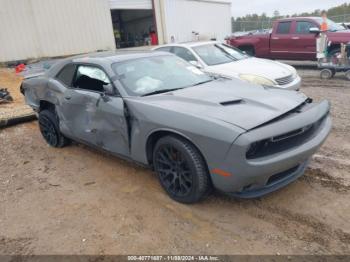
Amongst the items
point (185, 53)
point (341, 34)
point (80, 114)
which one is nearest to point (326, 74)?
point (341, 34)

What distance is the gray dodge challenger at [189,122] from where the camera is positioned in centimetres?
286

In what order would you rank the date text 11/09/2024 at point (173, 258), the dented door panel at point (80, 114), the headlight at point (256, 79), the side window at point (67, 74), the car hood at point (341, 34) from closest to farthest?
1. the date text 11/09/2024 at point (173, 258)
2. the dented door panel at point (80, 114)
3. the side window at point (67, 74)
4. the headlight at point (256, 79)
5. the car hood at point (341, 34)

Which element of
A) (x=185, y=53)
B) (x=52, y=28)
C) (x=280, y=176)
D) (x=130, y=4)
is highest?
(x=130, y=4)

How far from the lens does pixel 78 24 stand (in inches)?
594

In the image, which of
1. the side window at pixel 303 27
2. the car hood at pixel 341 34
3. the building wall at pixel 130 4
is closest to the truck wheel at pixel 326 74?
the car hood at pixel 341 34

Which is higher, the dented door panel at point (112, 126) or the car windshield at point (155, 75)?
the car windshield at point (155, 75)

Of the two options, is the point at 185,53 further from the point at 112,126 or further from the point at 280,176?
the point at 280,176

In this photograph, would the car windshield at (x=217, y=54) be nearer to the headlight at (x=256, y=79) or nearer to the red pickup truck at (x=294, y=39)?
the headlight at (x=256, y=79)

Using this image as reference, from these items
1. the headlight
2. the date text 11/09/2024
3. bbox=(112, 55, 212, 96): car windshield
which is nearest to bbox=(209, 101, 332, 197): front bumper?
the date text 11/09/2024

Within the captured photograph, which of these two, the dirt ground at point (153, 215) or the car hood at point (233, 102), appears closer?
the dirt ground at point (153, 215)

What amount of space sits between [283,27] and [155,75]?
9290mm

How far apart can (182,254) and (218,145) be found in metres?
0.98

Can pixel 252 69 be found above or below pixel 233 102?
below

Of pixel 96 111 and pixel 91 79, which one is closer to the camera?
pixel 96 111
